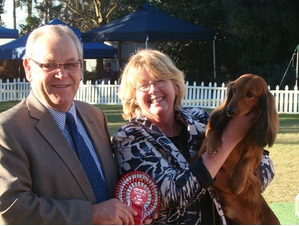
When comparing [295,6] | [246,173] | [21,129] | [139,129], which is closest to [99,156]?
[139,129]

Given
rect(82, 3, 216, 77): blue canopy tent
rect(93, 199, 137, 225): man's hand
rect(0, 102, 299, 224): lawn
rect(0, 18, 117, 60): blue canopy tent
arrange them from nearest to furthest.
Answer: rect(93, 199, 137, 225): man's hand → rect(0, 102, 299, 224): lawn → rect(82, 3, 216, 77): blue canopy tent → rect(0, 18, 117, 60): blue canopy tent

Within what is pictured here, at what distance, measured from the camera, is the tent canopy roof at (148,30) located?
1927cm

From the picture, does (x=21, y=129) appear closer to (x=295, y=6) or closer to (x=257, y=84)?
(x=257, y=84)

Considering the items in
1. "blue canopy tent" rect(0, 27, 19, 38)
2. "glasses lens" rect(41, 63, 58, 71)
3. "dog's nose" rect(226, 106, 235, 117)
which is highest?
"blue canopy tent" rect(0, 27, 19, 38)

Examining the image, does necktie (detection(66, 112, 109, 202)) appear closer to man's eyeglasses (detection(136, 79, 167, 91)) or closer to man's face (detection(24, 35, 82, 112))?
man's face (detection(24, 35, 82, 112))

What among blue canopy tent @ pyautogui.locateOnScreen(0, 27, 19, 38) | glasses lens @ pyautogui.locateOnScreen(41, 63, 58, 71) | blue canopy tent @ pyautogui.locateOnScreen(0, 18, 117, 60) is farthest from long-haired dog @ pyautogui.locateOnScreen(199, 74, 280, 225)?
blue canopy tent @ pyautogui.locateOnScreen(0, 27, 19, 38)

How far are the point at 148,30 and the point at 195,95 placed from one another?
337 cm

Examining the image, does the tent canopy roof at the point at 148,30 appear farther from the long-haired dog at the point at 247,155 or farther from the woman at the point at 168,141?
the woman at the point at 168,141

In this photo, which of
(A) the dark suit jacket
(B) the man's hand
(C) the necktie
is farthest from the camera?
(C) the necktie

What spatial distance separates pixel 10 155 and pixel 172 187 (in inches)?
33.8

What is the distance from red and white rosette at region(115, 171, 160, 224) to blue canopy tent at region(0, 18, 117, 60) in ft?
58.3

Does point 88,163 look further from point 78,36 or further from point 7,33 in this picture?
point 7,33

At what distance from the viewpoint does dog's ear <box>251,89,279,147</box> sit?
306 centimetres

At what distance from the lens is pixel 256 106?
325 centimetres
